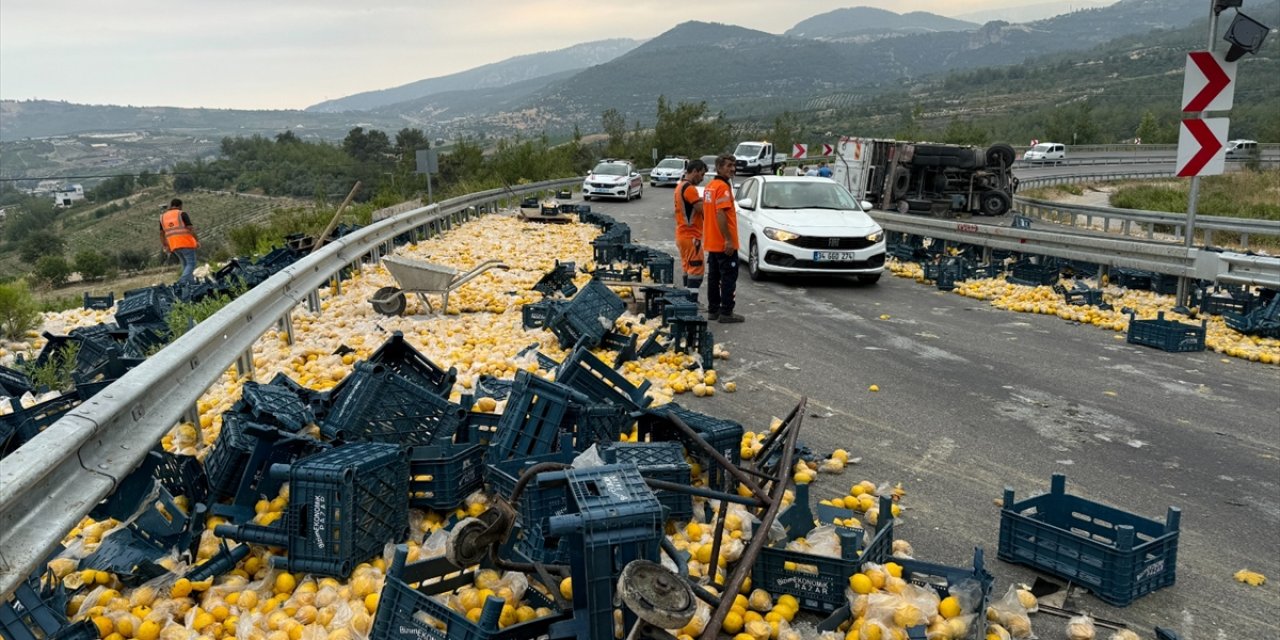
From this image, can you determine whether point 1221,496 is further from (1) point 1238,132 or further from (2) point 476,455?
(1) point 1238,132

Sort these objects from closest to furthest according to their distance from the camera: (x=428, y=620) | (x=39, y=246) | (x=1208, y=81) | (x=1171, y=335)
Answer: (x=428, y=620)
(x=1171, y=335)
(x=1208, y=81)
(x=39, y=246)

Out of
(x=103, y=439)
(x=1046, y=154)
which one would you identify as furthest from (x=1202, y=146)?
(x=1046, y=154)

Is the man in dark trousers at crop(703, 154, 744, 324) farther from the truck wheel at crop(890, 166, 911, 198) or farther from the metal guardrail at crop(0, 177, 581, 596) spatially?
the truck wheel at crop(890, 166, 911, 198)

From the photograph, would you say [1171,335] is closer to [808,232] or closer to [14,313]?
[808,232]

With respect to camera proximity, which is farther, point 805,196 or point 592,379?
point 805,196

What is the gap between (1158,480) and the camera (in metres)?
5.37

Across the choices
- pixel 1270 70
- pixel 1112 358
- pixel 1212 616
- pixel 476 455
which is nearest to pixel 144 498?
pixel 476 455

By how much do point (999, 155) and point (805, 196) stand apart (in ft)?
41.0

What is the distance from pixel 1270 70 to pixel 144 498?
14307cm

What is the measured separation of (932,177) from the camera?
24.3m

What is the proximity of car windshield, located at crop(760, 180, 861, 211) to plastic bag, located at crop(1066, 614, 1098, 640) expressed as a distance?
1101 centimetres

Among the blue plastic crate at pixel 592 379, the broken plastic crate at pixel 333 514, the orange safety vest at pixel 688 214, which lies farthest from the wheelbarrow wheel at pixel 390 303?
the broken plastic crate at pixel 333 514

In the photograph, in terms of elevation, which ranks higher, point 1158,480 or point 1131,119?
point 1131,119

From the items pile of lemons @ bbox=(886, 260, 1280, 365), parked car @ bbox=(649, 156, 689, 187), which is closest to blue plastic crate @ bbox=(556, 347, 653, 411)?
pile of lemons @ bbox=(886, 260, 1280, 365)
